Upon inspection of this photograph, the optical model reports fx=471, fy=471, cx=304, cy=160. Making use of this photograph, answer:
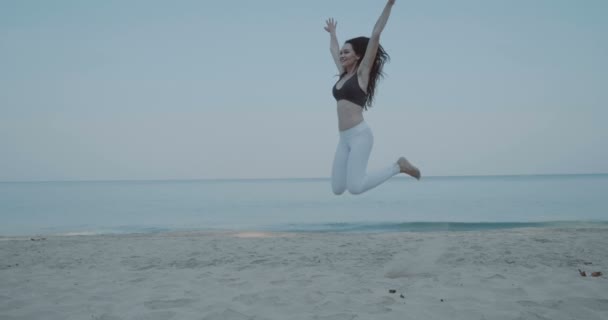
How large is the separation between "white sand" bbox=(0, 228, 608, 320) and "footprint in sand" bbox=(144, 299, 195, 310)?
0.05 ft

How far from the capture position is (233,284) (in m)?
4.62

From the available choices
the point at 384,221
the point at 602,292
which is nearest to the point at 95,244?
the point at 602,292

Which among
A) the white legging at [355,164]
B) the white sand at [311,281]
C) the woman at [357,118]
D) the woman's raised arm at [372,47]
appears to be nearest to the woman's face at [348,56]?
the woman at [357,118]

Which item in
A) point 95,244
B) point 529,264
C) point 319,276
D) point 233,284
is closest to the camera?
point 233,284

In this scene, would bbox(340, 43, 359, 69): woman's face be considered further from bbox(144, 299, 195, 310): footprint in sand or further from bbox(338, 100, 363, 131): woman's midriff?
bbox(144, 299, 195, 310): footprint in sand

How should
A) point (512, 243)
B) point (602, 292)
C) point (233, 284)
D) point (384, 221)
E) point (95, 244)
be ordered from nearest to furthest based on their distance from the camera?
point (602, 292), point (233, 284), point (512, 243), point (95, 244), point (384, 221)

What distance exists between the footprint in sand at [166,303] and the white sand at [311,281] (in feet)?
0.05

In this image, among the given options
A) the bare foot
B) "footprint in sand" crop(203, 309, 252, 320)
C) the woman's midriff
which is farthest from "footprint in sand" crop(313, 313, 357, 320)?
the woman's midriff

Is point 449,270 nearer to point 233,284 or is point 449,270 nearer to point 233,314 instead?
point 233,284

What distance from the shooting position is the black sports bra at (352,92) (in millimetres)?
3822

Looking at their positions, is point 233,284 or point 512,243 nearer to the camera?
point 233,284

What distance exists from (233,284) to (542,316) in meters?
2.71

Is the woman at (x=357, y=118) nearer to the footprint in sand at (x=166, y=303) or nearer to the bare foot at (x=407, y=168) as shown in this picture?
the bare foot at (x=407, y=168)

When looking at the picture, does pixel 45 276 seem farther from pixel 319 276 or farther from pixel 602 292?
pixel 602 292
